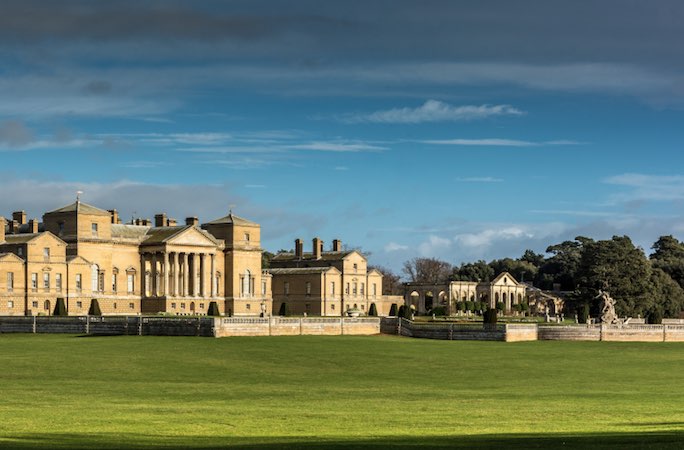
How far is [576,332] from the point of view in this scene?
8194 centimetres

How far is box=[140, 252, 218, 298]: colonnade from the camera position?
115 metres

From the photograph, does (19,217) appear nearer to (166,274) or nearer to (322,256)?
(166,274)

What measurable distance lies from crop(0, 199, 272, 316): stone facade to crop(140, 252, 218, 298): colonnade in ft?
0.33

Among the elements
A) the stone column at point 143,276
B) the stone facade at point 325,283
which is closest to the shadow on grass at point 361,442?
the stone column at point 143,276

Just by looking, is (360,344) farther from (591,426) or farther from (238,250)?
(238,250)

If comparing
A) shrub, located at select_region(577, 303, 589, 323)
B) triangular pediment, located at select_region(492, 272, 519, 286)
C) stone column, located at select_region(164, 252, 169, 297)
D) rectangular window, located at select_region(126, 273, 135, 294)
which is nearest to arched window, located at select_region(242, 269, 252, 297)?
stone column, located at select_region(164, 252, 169, 297)

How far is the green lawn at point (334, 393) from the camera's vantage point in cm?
2539

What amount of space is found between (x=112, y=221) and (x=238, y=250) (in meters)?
13.6

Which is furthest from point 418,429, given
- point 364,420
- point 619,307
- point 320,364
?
point 619,307

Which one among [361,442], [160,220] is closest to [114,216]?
[160,220]

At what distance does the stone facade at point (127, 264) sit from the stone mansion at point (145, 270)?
0.09 m

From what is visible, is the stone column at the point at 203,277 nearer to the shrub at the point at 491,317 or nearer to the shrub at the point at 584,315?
the shrub at the point at 584,315

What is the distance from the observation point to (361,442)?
23969 millimetres

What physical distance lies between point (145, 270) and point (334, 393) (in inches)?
2979
